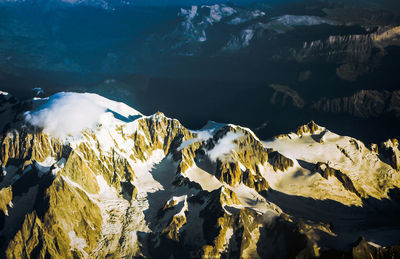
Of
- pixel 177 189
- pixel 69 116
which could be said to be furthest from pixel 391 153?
pixel 69 116

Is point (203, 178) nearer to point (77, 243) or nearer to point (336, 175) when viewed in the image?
point (77, 243)

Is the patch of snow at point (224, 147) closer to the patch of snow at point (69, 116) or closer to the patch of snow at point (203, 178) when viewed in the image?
the patch of snow at point (203, 178)

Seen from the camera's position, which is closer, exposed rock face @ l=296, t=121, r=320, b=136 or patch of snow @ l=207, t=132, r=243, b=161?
patch of snow @ l=207, t=132, r=243, b=161

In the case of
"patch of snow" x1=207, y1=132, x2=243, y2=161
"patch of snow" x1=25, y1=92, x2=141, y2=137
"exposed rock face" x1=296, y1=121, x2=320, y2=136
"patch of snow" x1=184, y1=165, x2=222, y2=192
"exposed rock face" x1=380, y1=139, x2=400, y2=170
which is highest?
"patch of snow" x1=25, y1=92, x2=141, y2=137

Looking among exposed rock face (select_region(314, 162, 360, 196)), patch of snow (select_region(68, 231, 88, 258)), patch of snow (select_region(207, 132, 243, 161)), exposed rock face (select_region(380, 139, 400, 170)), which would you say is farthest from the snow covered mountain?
exposed rock face (select_region(380, 139, 400, 170))

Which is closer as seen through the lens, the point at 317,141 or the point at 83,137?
the point at 83,137

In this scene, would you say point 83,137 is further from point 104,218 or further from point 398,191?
point 398,191

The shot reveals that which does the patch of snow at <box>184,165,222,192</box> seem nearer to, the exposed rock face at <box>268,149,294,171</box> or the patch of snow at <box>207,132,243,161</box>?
the patch of snow at <box>207,132,243,161</box>

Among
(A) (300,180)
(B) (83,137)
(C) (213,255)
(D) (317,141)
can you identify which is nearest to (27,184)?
(B) (83,137)

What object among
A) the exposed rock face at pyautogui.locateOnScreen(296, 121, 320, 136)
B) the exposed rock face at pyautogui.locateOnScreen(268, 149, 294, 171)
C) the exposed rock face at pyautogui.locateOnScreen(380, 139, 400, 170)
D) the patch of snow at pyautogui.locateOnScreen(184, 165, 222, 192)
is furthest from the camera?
the exposed rock face at pyautogui.locateOnScreen(296, 121, 320, 136)
